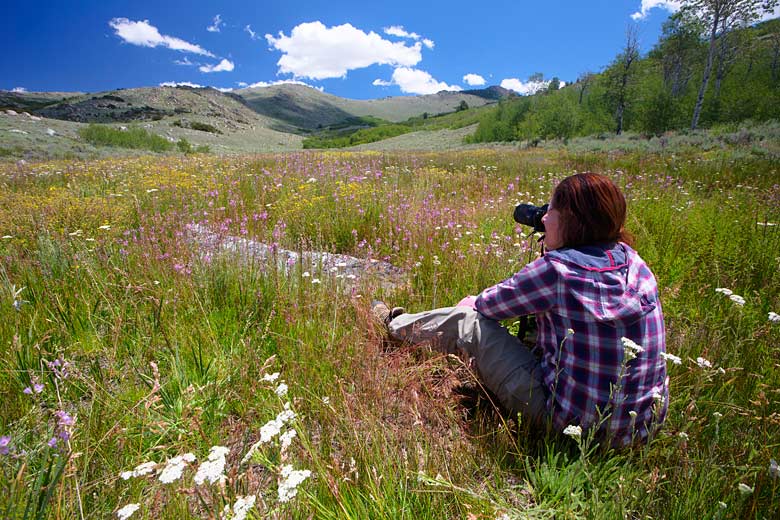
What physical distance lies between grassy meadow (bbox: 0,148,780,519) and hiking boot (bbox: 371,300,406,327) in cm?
11

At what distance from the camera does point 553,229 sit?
83.4 inches

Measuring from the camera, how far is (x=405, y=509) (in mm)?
1380

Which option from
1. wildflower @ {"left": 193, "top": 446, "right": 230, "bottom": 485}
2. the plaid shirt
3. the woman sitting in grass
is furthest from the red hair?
wildflower @ {"left": 193, "top": 446, "right": 230, "bottom": 485}

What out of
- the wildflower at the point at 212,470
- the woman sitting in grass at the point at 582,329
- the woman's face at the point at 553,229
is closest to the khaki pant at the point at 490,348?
the woman sitting in grass at the point at 582,329

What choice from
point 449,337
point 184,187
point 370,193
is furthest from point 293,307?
point 184,187

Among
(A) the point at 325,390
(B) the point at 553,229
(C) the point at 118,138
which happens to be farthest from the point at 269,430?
(C) the point at 118,138

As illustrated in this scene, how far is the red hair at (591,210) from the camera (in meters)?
1.95

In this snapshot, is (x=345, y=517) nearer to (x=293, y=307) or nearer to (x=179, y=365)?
(x=179, y=365)

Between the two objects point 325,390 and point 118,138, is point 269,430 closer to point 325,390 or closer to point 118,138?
point 325,390

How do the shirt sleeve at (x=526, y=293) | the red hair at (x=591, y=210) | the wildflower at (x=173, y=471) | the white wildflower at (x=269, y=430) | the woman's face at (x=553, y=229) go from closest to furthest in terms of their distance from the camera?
the wildflower at (x=173, y=471)
the white wildflower at (x=269, y=430)
the shirt sleeve at (x=526, y=293)
the red hair at (x=591, y=210)
the woman's face at (x=553, y=229)

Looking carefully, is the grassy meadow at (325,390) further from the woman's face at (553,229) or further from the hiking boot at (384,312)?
the woman's face at (553,229)

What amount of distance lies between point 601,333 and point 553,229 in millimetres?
685

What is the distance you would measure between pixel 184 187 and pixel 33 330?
4573 millimetres

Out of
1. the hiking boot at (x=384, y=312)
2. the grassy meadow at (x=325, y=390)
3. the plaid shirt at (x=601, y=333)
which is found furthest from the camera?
the hiking boot at (x=384, y=312)
